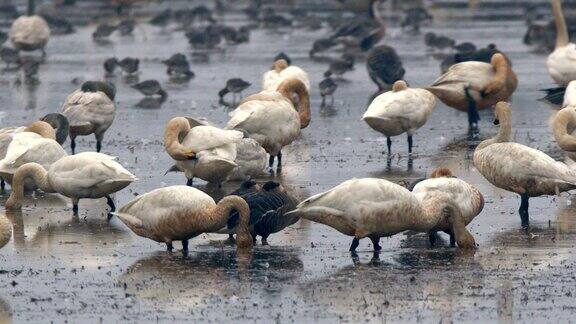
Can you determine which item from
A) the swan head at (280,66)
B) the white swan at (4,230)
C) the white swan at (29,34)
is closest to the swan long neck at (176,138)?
the white swan at (4,230)

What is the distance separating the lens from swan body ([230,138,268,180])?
16297mm

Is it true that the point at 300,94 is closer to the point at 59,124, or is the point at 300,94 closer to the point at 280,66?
the point at 59,124

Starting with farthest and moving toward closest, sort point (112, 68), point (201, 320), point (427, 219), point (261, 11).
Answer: point (261, 11) → point (112, 68) → point (427, 219) → point (201, 320)

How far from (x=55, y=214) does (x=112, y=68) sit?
45.5ft

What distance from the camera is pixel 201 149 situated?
1573cm

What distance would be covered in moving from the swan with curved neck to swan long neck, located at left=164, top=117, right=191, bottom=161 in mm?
5675

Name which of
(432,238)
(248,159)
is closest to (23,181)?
(248,159)

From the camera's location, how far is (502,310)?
10.7 meters

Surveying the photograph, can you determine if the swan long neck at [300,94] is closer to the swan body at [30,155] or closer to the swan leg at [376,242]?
the swan body at [30,155]

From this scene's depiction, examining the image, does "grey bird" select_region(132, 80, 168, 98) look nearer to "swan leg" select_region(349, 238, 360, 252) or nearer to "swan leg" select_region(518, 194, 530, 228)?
"swan leg" select_region(518, 194, 530, 228)

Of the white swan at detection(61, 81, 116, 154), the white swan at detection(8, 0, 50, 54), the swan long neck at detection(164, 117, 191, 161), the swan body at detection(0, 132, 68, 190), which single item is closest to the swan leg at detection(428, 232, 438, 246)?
the swan long neck at detection(164, 117, 191, 161)

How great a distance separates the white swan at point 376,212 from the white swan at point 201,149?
121 inches

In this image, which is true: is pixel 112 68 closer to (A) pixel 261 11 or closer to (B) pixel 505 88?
(B) pixel 505 88

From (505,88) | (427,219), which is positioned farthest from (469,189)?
(505,88)
